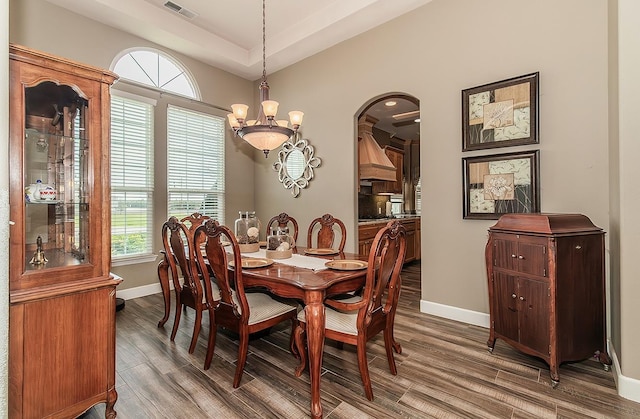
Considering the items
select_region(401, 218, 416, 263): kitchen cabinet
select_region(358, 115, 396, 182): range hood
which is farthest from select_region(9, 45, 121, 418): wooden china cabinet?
select_region(401, 218, 416, 263): kitchen cabinet

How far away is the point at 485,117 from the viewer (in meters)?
2.98

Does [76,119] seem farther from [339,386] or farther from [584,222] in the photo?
[584,222]

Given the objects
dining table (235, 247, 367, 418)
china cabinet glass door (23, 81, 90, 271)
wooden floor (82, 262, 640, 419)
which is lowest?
wooden floor (82, 262, 640, 419)

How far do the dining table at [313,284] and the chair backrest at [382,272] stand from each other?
203 mm

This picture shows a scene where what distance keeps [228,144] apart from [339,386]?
4.12 m

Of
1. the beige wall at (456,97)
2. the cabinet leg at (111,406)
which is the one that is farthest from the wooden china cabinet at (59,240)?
the beige wall at (456,97)

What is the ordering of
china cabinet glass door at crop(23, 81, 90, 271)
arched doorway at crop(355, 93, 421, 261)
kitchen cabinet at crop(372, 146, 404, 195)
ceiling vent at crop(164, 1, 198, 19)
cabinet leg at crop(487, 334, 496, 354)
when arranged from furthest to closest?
1. kitchen cabinet at crop(372, 146, 404, 195)
2. arched doorway at crop(355, 93, 421, 261)
3. ceiling vent at crop(164, 1, 198, 19)
4. cabinet leg at crop(487, 334, 496, 354)
5. china cabinet glass door at crop(23, 81, 90, 271)

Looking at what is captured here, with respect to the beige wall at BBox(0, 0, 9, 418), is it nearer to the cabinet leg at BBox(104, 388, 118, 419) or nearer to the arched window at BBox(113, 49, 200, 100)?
the cabinet leg at BBox(104, 388, 118, 419)

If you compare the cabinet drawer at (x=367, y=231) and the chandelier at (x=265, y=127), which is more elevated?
the chandelier at (x=265, y=127)

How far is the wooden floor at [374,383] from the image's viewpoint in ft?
6.04

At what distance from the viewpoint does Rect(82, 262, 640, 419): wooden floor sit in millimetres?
1840

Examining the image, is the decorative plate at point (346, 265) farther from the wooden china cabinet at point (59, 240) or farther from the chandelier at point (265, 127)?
the wooden china cabinet at point (59, 240)

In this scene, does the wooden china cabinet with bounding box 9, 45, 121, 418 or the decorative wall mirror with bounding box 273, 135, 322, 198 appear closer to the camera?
the wooden china cabinet with bounding box 9, 45, 121, 418

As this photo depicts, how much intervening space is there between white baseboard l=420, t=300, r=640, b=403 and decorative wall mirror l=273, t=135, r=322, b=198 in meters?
2.36
